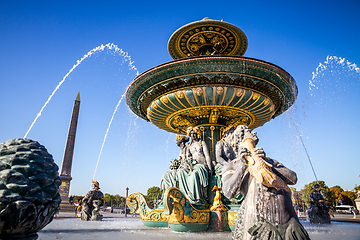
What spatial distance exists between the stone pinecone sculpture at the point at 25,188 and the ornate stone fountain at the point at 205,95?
136 inches

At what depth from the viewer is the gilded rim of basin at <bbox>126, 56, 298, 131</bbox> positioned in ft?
21.3

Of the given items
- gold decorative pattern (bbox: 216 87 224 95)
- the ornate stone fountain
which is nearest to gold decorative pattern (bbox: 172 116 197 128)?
the ornate stone fountain

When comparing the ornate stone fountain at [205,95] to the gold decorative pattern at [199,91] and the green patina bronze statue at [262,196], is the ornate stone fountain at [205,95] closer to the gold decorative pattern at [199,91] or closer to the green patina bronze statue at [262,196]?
the gold decorative pattern at [199,91]

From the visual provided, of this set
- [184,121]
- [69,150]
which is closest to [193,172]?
[184,121]

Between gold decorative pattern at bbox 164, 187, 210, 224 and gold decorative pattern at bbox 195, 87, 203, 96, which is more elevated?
gold decorative pattern at bbox 195, 87, 203, 96

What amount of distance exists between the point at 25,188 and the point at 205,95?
18.0ft

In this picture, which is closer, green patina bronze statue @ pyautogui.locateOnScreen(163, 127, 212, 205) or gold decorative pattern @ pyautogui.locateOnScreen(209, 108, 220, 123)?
green patina bronze statue @ pyautogui.locateOnScreen(163, 127, 212, 205)

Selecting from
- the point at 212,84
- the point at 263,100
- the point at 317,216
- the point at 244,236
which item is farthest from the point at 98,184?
the point at 244,236

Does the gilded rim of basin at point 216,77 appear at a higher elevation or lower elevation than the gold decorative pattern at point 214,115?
higher

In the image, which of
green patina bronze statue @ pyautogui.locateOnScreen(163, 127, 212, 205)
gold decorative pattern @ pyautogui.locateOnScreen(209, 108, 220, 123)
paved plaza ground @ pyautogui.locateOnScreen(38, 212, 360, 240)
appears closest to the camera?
paved plaza ground @ pyautogui.locateOnScreen(38, 212, 360, 240)

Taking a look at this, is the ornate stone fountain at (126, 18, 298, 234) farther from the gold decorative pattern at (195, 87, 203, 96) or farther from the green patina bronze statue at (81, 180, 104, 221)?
the green patina bronze statue at (81, 180, 104, 221)

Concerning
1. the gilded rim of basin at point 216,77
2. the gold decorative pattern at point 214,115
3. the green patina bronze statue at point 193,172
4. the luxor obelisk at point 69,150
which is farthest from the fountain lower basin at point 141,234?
the luxor obelisk at point 69,150

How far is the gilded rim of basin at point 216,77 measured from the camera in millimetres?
6484

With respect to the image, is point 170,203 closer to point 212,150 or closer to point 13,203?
point 212,150
